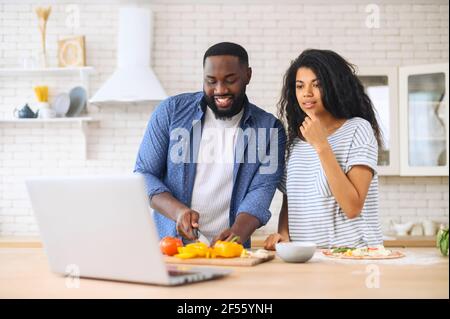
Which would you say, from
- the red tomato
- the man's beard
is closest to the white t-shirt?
the man's beard

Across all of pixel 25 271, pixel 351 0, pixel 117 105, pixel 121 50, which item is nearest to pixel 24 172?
pixel 117 105

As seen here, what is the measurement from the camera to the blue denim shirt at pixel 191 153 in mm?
2770

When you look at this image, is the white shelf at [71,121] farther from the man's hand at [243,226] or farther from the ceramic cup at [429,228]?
the man's hand at [243,226]

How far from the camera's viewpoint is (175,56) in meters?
5.68

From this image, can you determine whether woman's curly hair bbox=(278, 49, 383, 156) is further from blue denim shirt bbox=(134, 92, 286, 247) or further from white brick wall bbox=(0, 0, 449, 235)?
white brick wall bbox=(0, 0, 449, 235)


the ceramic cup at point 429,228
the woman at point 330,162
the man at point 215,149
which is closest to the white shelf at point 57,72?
the man at point 215,149

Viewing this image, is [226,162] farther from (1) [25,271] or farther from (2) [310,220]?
(1) [25,271]

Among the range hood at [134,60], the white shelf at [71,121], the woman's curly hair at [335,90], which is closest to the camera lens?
the woman's curly hair at [335,90]

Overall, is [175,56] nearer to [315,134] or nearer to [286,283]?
[315,134]

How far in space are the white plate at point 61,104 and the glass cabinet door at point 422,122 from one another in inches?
107

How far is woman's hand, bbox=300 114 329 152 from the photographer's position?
2.41m

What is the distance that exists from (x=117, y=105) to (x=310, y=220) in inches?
134

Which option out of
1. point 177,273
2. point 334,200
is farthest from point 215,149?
point 177,273
